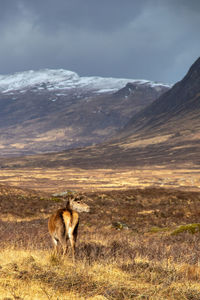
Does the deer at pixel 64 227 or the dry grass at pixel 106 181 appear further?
the dry grass at pixel 106 181

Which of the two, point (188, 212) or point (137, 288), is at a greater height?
point (137, 288)

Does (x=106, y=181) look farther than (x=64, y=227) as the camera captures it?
Yes

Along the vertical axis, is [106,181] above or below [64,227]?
below

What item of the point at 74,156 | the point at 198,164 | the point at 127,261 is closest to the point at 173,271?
the point at 127,261

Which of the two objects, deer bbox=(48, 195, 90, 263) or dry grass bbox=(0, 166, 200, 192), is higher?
deer bbox=(48, 195, 90, 263)

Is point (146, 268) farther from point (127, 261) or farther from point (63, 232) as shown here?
point (63, 232)

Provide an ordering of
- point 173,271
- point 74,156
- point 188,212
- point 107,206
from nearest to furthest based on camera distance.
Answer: point 173,271, point 188,212, point 107,206, point 74,156

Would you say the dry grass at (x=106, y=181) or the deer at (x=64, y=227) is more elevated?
the deer at (x=64, y=227)

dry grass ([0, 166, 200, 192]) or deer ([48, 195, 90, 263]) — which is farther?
dry grass ([0, 166, 200, 192])

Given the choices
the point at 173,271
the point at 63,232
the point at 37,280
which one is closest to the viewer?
the point at 37,280

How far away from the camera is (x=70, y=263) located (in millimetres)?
7098

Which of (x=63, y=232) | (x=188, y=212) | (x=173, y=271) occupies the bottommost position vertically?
(x=188, y=212)

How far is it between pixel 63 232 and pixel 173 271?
2.37m

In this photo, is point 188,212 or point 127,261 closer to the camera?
point 127,261
